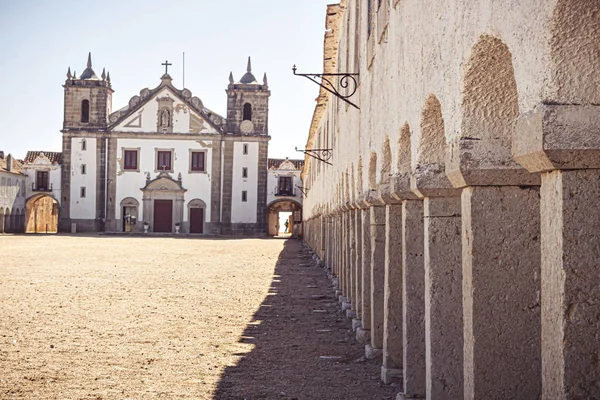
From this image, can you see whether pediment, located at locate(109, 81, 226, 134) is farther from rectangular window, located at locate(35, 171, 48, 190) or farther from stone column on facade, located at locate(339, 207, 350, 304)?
stone column on facade, located at locate(339, 207, 350, 304)

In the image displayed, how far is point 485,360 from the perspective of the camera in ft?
12.2

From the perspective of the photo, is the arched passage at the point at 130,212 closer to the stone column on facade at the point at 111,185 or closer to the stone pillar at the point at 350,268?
the stone column on facade at the point at 111,185

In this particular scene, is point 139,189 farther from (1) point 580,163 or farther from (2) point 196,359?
(1) point 580,163

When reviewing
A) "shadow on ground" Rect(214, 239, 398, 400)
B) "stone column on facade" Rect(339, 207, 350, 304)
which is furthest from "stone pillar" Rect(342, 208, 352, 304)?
"shadow on ground" Rect(214, 239, 398, 400)

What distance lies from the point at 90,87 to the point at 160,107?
5283mm

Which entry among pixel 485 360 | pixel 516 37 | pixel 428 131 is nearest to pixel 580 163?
pixel 516 37

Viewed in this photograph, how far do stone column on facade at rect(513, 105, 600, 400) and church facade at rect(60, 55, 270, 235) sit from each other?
47.6 m

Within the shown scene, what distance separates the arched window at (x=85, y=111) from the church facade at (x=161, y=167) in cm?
9

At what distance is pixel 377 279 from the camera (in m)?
7.95

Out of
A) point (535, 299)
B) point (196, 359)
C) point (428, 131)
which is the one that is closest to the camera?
point (535, 299)

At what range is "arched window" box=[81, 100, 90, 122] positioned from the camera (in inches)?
1989

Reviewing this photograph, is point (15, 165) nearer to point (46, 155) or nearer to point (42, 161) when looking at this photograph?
point (42, 161)

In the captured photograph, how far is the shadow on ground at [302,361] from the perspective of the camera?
6.38 metres

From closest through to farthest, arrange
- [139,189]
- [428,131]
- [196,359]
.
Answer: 1. [428,131]
2. [196,359]
3. [139,189]
